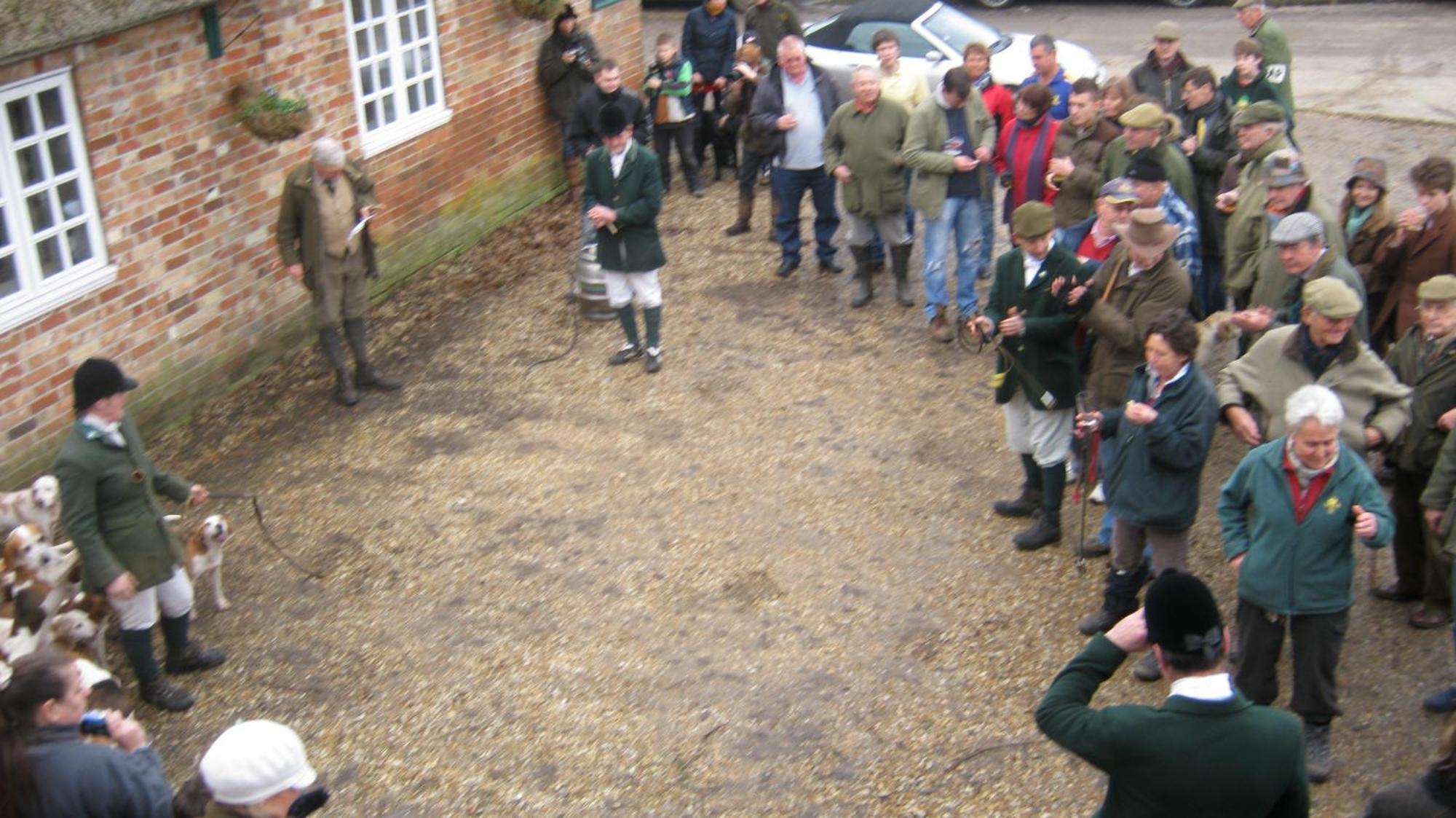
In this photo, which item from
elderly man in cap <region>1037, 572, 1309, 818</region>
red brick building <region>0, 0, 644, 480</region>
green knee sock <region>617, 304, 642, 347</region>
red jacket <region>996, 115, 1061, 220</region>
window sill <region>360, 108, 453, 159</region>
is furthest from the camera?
window sill <region>360, 108, 453, 159</region>

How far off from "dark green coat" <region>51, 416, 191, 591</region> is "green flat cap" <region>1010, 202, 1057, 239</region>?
14.1ft

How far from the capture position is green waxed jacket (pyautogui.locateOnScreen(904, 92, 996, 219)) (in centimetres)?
1046

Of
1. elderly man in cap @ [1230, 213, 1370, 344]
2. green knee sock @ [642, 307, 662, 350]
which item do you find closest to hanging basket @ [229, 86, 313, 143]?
green knee sock @ [642, 307, 662, 350]

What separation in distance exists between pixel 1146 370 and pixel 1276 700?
1.57m

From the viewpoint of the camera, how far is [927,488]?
8969mm

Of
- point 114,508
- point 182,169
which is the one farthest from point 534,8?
point 114,508

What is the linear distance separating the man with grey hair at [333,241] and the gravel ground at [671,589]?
546mm

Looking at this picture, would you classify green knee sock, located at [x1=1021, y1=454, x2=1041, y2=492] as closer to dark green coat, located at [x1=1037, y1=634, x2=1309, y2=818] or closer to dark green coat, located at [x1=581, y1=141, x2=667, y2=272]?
dark green coat, located at [x1=581, y1=141, x2=667, y2=272]

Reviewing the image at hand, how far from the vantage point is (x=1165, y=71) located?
37.2 feet

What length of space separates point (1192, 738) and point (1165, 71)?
831 cm

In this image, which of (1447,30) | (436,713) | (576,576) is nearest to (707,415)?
(576,576)

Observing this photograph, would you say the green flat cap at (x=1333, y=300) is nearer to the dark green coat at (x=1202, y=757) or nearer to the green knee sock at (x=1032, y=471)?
the green knee sock at (x=1032, y=471)

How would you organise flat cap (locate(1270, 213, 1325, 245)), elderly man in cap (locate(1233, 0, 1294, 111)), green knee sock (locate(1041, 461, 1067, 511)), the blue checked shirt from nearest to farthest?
flat cap (locate(1270, 213, 1325, 245)) < green knee sock (locate(1041, 461, 1067, 511)) < the blue checked shirt < elderly man in cap (locate(1233, 0, 1294, 111))

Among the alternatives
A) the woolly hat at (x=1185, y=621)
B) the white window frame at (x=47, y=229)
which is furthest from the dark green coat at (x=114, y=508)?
the woolly hat at (x=1185, y=621)
